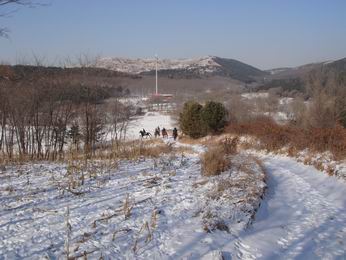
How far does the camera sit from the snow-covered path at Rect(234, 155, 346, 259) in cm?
→ 480

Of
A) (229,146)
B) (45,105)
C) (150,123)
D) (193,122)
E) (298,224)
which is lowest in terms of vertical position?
(150,123)

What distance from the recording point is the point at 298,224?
6.04 meters

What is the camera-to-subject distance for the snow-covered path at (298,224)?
15.7 feet

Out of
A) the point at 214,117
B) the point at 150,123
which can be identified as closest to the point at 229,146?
the point at 214,117

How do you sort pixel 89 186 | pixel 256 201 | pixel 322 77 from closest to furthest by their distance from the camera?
pixel 256 201 < pixel 89 186 < pixel 322 77

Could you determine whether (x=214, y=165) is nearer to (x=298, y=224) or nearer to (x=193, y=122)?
(x=298, y=224)

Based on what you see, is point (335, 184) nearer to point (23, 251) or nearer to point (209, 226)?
point (209, 226)

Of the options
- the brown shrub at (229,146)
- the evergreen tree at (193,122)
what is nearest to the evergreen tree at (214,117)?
the evergreen tree at (193,122)

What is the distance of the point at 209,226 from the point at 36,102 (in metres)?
17.3

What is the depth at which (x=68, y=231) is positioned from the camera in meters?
4.59

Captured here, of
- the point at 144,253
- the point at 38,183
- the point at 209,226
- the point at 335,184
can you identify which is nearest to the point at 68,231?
the point at 144,253

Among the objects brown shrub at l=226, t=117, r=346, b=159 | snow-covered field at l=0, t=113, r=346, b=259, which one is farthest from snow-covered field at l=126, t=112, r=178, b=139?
Result: snow-covered field at l=0, t=113, r=346, b=259

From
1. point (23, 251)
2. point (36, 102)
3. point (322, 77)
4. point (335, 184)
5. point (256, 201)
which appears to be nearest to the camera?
point (23, 251)

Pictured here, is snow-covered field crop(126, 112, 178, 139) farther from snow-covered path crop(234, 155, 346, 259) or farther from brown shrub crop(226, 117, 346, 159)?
snow-covered path crop(234, 155, 346, 259)
